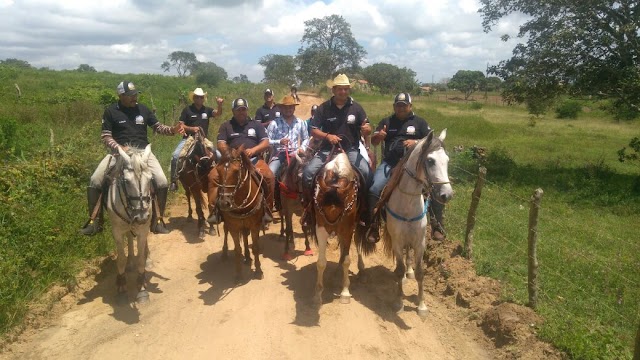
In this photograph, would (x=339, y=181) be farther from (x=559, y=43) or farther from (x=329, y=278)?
(x=559, y=43)

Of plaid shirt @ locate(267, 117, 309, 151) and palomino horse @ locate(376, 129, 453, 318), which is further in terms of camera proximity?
plaid shirt @ locate(267, 117, 309, 151)

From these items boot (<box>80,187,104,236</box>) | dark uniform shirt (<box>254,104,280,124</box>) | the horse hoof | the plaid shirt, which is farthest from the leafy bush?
boot (<box>80,187,104,236</box>)


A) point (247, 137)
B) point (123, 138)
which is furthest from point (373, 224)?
point (123, 138)

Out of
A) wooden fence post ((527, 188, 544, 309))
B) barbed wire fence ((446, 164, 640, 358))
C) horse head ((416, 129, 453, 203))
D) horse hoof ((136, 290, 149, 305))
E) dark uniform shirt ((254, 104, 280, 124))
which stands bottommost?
horse hoof ((136, 290, 149, 305))

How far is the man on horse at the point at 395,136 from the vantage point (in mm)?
6211

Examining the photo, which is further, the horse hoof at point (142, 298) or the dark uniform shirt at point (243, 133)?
the dark uniform shirt at point (243, 133)

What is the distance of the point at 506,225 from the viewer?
8.87 m

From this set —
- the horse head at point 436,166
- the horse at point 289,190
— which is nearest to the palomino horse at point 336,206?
the horse head at point 436,166

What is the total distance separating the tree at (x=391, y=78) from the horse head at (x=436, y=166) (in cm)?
5409

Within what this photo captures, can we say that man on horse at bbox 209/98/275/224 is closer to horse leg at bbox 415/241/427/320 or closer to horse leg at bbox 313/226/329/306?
horse leg at bbox 313/226/329/306

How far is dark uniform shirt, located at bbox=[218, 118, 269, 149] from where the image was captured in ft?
23.8

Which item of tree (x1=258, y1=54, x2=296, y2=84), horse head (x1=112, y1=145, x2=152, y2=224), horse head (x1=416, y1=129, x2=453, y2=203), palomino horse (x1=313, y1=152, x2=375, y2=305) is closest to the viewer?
horse head (x1=416, y1=129, x2=453, y2=203)

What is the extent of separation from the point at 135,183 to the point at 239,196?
1359 mm

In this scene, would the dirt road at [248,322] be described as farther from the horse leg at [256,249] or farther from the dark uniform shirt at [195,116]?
the dark uniform shirt at [195,116]
